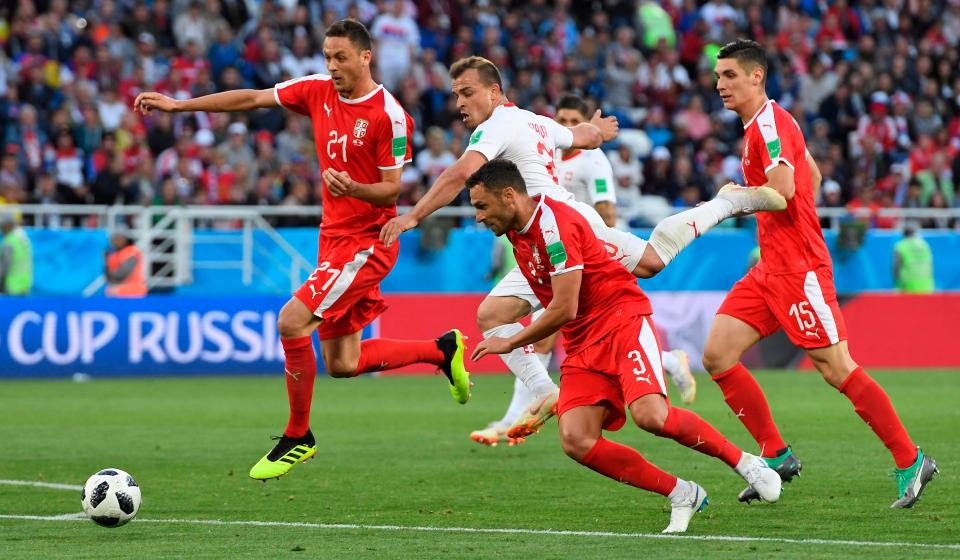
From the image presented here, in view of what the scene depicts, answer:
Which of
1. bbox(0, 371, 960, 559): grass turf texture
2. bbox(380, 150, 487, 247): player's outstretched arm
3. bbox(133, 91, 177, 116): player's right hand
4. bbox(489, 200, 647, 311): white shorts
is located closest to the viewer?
bbox(0, 371, 960, 559): grass turf texture

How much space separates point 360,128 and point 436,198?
3.15 feet

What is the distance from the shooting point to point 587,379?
25.4 ft

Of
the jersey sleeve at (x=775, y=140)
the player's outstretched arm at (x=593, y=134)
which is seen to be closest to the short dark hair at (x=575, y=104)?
the player's outstretched arm at (x=593, y=134)

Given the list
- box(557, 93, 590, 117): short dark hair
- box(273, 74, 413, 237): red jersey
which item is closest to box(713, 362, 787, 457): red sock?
box(273, 74, 413, 237): red jersey

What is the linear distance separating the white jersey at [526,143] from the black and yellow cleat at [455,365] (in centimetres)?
131

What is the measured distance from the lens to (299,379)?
31.6 feet

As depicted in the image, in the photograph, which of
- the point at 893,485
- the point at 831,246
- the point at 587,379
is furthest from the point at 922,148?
the point at 587,379

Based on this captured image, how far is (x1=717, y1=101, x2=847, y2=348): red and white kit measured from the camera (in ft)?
28.3

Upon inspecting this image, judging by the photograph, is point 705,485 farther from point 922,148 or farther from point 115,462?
point 922,148

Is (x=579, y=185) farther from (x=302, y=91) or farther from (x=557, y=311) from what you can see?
(x=557, y=311)

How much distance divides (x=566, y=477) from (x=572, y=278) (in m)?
2.75

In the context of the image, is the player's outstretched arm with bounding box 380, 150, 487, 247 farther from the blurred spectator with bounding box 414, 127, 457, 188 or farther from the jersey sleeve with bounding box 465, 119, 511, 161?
the blurred spectator with bounding box 414, 127, 457, 188

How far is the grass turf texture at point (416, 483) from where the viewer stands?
23.7ft

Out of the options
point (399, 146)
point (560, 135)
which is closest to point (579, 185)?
point (560, 135)
